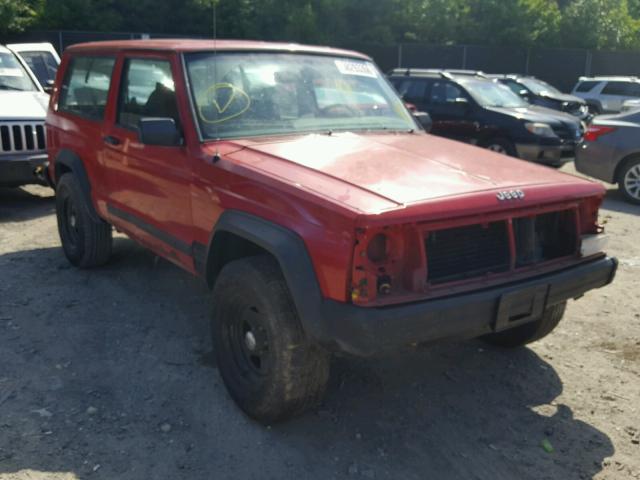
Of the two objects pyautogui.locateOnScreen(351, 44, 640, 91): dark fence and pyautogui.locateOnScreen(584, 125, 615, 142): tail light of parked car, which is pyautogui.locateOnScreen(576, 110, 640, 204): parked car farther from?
pyautogui.locateOnScreen(351, 44, 640, 91): dark fence

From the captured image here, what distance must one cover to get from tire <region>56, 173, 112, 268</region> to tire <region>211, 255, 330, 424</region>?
2379 mm

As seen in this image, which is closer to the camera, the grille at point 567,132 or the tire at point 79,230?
the tire at point 79,230

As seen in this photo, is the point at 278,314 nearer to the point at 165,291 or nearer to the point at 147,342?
the point at 147,342

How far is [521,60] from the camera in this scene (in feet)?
95.7

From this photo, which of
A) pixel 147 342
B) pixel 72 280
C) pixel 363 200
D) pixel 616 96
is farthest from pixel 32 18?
pixel 363 200

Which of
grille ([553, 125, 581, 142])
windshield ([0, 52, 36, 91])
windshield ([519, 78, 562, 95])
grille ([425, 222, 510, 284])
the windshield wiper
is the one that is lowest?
grille ([553, 125, 581, 142])

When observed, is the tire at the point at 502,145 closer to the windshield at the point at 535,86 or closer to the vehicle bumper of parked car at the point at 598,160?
the vehicle bumper of parked car at the point at 598,160

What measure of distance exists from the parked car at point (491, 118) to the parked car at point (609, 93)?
788cm

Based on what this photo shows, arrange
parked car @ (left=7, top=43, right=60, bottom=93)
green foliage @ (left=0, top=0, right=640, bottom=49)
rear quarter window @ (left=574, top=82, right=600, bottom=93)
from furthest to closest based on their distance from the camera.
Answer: green foliage @ (left=0, top=0, right=640, bottom=49)
rear quarter window @ (left=574, top=82, right=600, bottom=93)
parked car @ (left=7, top=43, right=60, bottom=93)

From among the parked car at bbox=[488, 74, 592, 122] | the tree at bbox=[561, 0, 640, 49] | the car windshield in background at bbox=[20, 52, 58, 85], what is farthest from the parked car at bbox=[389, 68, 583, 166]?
the tree at bbox=[561, 0, 640, 49]

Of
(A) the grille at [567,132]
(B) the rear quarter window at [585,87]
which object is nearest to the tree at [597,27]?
(B) the rear quarter window at [585,87]

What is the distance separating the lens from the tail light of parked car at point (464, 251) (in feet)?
10.1

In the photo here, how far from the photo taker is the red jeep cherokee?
309 centimetres

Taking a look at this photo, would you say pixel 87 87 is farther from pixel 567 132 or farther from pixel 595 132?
pixel 567 132
